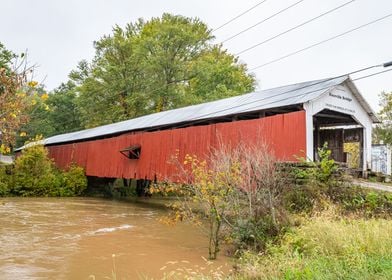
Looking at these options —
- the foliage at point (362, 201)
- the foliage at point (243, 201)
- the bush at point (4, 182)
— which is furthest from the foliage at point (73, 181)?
the foliage at point (362, 201)

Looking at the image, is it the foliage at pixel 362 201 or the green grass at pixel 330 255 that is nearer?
the green grass at pixel 330 255

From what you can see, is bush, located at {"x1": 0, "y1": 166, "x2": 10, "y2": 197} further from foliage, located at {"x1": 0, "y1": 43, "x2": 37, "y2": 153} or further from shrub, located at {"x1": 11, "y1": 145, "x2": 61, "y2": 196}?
foliage, located at {"x1": 0, "y1": 43, "x2": 37, "y2": 153}

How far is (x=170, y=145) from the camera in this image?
689 inches

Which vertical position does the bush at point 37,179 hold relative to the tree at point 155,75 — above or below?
below

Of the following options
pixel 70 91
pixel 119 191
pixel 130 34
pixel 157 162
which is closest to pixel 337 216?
pixel 157 162

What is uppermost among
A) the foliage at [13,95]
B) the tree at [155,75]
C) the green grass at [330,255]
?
the tree at [155,75]

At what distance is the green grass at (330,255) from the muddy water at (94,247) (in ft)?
5.01

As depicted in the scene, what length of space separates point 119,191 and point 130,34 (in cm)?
1734

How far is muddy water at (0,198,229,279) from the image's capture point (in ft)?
25.0

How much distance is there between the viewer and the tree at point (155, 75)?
3288 centimetres

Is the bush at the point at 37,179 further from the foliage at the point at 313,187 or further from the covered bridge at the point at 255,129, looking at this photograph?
the foliage at the point at 313,187

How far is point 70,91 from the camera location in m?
46.6

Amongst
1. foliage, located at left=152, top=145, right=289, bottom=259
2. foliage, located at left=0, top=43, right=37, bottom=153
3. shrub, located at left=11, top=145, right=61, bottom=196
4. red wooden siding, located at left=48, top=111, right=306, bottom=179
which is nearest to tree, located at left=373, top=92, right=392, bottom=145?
red wooden siding, located at left=48, top=111, right=306, bottom=179

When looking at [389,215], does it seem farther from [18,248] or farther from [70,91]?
[70,91]
